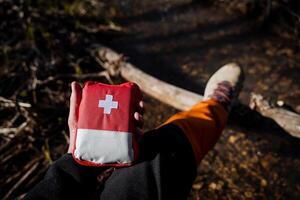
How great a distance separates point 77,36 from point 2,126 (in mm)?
1504

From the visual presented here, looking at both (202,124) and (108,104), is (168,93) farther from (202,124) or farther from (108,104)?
(108,104)

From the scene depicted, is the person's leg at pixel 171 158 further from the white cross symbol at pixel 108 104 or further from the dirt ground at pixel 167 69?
the dirt ground at pixel 167 69

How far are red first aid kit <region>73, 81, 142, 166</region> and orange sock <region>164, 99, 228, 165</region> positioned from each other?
1.38ft

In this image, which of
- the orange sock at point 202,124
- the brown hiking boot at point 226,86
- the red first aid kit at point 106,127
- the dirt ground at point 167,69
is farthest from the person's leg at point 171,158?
the dirt ground at point 167,69

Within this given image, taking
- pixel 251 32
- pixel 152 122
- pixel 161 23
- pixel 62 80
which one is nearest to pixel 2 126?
pixel 62 80

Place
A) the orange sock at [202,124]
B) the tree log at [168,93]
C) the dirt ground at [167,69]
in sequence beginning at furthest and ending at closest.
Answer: the dirt ground at [167,69] < the tree log at [168,93] < the orange sock at [202,124]

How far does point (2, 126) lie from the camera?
10.8 feet

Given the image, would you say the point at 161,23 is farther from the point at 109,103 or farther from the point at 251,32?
the point at 109,103

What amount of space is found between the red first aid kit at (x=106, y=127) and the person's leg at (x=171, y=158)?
10 cm

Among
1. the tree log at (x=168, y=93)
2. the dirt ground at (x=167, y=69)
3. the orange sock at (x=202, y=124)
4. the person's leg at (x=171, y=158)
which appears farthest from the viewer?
the dirt ground at (x=167, y=69)

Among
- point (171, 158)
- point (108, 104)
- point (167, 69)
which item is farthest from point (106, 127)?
point (167, 69)

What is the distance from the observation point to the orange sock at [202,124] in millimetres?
2172

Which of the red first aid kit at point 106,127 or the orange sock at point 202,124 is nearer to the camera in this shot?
the red first aid kit at point 106,127

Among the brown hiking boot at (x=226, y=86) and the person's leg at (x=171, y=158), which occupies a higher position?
the brown hiking boot at (x=226, y=86)
